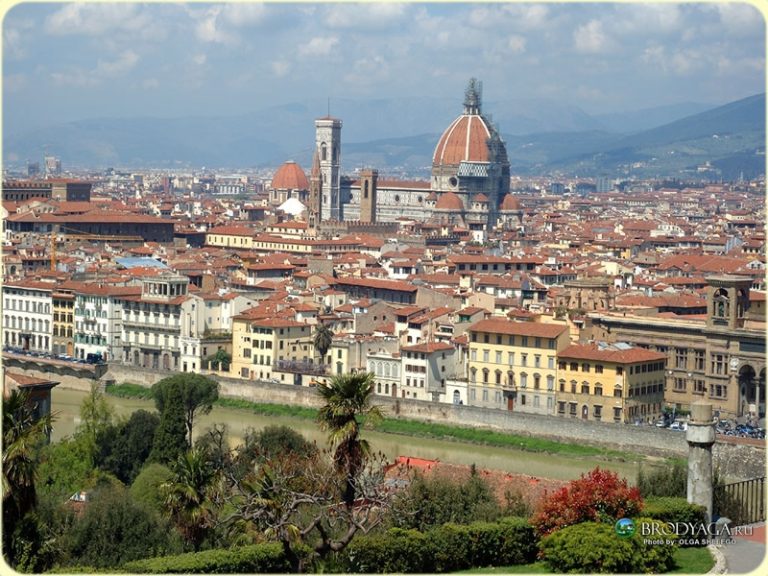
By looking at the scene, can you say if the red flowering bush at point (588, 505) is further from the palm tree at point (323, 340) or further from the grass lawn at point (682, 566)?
the palm tree at point (323, 340)

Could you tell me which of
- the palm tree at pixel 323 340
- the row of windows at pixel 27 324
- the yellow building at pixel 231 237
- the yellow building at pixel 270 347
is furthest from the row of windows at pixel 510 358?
the yellow building at pixel 231 237

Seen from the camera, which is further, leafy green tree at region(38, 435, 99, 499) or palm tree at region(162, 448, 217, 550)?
leafy green tree at region(38, 435, 99, 499)

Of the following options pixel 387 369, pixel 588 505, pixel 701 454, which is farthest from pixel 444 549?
pixel 387 369

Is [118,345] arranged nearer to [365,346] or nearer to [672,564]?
[365,346]

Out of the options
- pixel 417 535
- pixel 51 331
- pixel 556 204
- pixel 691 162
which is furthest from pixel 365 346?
pixel 691 162

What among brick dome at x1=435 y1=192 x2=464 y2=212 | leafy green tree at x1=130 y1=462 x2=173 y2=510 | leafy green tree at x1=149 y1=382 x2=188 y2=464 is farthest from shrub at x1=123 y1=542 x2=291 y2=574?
brick dome at x1=435 y1=192 x2=464 y2=212

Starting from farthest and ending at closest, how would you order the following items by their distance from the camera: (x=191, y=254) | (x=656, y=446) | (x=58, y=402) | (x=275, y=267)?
(x=191, y=254)
(x=275, y=267)
(x=58, y=402)
(x=656, y=446)

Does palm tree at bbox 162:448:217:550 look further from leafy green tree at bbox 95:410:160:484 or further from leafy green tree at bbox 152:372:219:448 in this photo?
leafy green tree at bbox 152:372:219:448
